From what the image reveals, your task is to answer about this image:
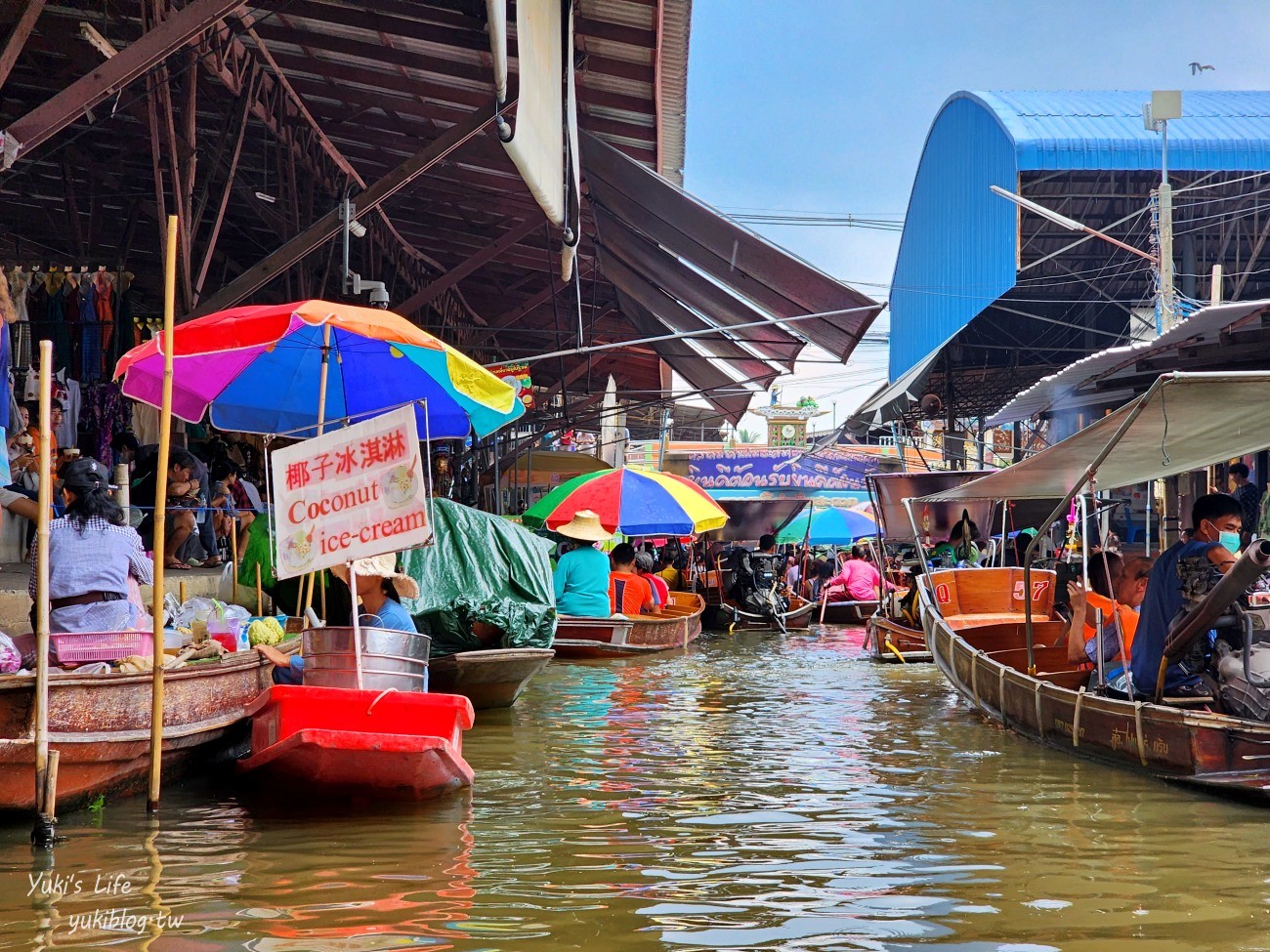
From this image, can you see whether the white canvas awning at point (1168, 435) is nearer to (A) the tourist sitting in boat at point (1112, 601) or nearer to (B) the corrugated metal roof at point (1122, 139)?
(A) the tourist sitting in boat at point (1112, 601)

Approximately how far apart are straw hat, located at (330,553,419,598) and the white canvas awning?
3.62 metres

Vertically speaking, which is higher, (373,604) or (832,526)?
(832,526)

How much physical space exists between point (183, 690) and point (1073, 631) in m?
5.78

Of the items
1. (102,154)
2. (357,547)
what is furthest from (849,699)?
(102,154)

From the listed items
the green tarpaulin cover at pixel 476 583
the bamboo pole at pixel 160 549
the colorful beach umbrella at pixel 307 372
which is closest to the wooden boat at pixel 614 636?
the green tarpaulin cover at pixel 476 583

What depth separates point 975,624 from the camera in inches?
445

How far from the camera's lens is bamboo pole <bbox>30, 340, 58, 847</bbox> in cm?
462

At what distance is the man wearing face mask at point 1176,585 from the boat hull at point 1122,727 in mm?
299

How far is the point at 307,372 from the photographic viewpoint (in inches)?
333

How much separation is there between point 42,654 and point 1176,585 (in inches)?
210

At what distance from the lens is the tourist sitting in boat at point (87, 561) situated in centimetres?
559

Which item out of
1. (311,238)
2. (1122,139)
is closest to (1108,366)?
(1122,139)

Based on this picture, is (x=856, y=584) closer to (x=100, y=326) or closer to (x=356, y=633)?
(x=100, y=326)

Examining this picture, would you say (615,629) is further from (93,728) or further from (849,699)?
(93,728)
